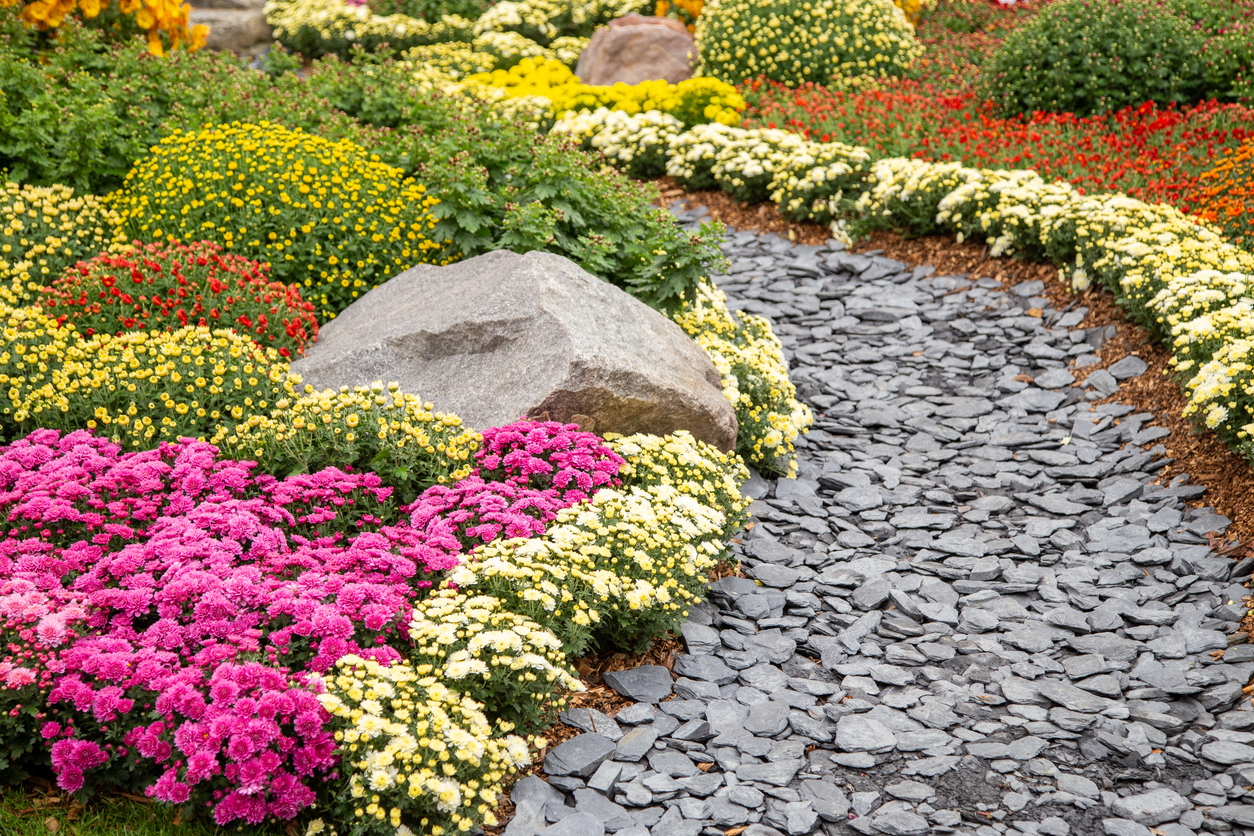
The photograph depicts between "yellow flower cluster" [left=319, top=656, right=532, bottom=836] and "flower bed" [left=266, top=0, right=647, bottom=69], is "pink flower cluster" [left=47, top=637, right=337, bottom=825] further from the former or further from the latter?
"flower bed" [left=266, top=0, right=647, bottom=69]

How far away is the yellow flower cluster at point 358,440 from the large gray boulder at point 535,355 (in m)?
0.51

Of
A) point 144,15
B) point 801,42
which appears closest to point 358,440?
point 144,15

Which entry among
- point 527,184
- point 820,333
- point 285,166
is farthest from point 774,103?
point 285,166

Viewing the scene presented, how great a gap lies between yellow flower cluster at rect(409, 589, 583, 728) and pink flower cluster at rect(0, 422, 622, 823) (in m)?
0.15

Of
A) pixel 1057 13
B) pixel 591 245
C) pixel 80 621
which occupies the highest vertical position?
pixel 1057 13

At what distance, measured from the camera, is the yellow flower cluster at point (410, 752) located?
9.64ft

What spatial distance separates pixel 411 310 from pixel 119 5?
5727 millimetres

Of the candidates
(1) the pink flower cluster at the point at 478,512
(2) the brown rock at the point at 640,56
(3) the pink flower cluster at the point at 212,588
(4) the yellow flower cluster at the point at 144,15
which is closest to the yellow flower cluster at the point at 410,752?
(3) the pink flower cluster at the point at 212,588

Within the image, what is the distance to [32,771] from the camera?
339 cm

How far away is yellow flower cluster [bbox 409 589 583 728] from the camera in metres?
3.32

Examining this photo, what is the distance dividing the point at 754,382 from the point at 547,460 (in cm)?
193

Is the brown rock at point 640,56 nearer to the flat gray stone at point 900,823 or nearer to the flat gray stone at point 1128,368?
the flat gray stone at point 1128,368

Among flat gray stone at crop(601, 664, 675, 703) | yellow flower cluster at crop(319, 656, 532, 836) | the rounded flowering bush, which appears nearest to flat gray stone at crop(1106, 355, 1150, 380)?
flat gray stone at crop(601, 664, 675, 703)

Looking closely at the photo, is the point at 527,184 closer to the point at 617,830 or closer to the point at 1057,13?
the point at 617,830
